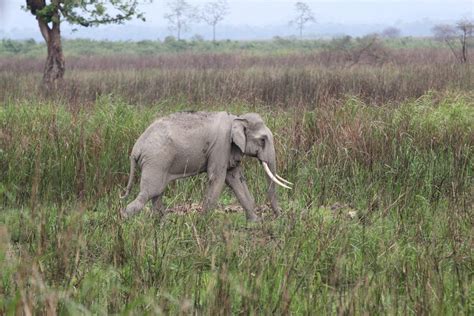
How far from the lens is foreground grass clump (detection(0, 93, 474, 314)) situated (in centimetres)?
304

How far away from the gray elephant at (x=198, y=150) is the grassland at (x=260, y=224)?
22 cm

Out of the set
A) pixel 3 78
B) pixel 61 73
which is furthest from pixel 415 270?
pixel 3 78

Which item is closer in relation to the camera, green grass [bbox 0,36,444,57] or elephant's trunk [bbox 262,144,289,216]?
elephant's trunk [bbox 262,144,289,216]

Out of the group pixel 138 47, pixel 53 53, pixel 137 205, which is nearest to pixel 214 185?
pixel 137 205

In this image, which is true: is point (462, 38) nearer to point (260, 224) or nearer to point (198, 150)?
point (198, 150)

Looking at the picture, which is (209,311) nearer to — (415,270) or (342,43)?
(415,270)

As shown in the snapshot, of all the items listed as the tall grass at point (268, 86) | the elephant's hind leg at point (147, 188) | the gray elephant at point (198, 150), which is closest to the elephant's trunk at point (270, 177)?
the gray elephant at point (198, 150)

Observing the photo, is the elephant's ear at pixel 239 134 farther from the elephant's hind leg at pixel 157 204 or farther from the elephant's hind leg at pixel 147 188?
the elephant's hind leg at pixel 157 204

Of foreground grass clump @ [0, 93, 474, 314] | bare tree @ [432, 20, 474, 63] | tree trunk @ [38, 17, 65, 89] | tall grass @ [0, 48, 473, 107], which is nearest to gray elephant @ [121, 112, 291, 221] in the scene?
foreground grass clump @ [0, 93, 474, 314]

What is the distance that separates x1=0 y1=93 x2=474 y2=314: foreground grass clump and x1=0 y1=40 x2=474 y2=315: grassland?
0.02 m

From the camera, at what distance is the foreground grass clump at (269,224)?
3.04 meters

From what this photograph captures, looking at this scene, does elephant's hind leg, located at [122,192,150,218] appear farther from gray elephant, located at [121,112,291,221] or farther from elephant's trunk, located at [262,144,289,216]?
elephant's trunk, located at [262,144,289,216]

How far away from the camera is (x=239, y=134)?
5301mm

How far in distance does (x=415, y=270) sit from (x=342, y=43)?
79.2ft
